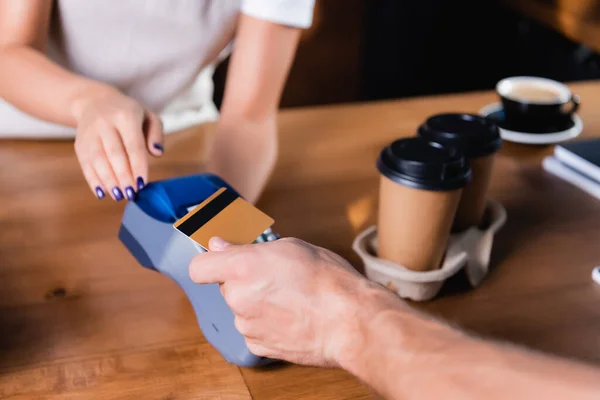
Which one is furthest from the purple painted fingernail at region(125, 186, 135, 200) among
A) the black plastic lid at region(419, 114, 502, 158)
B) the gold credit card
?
the black plastic lid at region(419, 114, 502, 158)

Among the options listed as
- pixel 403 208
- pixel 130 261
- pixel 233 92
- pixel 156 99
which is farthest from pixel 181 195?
pixel 156 99

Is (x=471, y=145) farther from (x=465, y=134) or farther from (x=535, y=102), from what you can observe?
(x=535, y=102)

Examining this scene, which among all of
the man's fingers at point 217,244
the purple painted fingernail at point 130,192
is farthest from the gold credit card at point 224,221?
the purple painted fingernail at point 130,192

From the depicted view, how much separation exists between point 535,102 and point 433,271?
0.49 m

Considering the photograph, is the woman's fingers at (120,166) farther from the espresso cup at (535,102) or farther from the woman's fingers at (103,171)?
the espresso cup at (535,102)

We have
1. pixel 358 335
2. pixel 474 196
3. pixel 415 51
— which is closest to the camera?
pixel 358 335

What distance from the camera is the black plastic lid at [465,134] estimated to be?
2.35ft

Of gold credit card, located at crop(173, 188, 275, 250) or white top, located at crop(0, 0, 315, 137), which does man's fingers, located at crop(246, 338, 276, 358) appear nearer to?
gold credit card, located at crop(173, 188, 275, 250)

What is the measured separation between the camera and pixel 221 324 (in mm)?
613

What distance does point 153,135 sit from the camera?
750 mm

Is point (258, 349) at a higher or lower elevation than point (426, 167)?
lower

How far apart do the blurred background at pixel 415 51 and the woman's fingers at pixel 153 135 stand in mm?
1684

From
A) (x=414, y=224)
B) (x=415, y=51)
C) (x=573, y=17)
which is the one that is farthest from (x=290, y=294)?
(x=415, y=51)

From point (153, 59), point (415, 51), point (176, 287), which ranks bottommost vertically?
point (415, 51)
